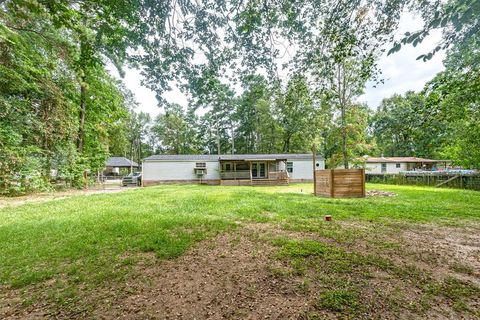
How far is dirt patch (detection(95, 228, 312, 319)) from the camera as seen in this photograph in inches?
88.5

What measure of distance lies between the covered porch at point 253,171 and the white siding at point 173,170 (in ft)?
3.28

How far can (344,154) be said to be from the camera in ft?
50.0

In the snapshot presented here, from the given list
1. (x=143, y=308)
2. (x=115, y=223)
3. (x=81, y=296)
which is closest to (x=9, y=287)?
(x=81, y=296)

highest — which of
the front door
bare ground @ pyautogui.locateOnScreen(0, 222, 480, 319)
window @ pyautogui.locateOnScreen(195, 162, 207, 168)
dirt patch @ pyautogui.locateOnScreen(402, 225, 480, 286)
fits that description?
window @ pyautogui.locateOnScreen(195, 162, 207, 168)

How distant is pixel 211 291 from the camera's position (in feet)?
8.64

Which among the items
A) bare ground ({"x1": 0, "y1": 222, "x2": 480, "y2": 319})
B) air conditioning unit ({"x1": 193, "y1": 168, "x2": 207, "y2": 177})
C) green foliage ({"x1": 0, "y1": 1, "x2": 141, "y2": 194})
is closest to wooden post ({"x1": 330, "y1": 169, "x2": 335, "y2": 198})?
bare ground ({"x1": 0, "y1": 222, "x2": 480, "y2": 319})

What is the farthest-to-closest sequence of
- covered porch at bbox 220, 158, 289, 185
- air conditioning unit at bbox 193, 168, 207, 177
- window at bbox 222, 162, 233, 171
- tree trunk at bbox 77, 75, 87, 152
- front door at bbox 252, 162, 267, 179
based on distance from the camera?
1. front door at bbox 252, 162, 267, 179
2. window at bbox 222, 162, 233, 171
3. air conditioning unit at bbox 193, 168, 207, 177
4. covered porch at bbox 220, 158, 289, 185
5. tree trunk at bbox 77, 75, 87, 152

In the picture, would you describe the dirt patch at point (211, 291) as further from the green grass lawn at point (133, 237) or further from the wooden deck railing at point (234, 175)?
the wooden deck railing at point (234, 175)

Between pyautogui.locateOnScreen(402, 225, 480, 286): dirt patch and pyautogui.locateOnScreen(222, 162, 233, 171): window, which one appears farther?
pyautogui.locateOnScreen(222, 162, 233, 171): window

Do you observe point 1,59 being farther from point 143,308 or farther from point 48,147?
point 143,308

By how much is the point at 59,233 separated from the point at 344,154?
14.8m

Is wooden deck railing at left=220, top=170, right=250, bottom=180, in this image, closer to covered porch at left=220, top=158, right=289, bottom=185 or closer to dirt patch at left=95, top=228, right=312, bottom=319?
covered porch at left=220, top=158, right=289, bottom=185

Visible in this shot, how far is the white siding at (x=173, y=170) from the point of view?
2189 cm

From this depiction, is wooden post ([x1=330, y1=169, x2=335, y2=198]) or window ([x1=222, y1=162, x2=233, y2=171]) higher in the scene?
window ([x1=222, y1=162, x2=233, y2=171])
